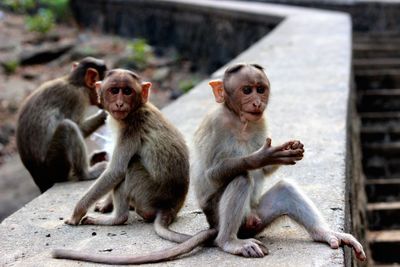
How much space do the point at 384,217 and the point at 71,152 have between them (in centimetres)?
297

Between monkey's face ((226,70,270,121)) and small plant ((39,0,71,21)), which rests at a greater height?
small plant ((39,0,71,21))

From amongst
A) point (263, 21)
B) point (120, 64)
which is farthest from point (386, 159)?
point (120, 64)

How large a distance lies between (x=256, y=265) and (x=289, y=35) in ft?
28.6

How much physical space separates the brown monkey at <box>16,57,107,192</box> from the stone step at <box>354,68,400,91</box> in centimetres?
577

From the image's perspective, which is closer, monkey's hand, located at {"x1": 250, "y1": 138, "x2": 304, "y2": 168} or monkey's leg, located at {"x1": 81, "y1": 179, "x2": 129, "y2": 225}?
monkey's hand, located at {"x1": 250, "y1": 138, "x2": 304, "y2": 168}

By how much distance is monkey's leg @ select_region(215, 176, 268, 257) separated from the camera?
13.4ft

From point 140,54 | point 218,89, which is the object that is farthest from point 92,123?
point 140,54

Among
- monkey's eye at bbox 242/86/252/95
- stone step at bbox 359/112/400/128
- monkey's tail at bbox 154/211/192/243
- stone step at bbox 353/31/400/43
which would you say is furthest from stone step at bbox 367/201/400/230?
stone step at bbox 353/31/400/43

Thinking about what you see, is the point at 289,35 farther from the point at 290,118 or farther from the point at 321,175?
the point at 321,175

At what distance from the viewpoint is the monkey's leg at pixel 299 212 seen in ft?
13.7

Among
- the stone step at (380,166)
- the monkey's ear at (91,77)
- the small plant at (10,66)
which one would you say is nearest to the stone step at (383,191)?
the stone step at (380,166)

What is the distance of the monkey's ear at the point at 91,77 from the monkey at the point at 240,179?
2.27 meters

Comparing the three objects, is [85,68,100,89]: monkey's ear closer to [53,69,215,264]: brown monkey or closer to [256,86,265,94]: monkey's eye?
[53,69,215,264]: brown monkey

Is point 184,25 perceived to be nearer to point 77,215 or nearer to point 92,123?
point 92,123
